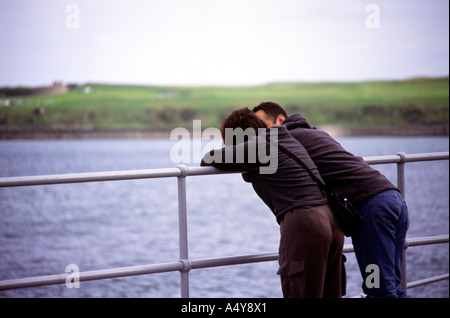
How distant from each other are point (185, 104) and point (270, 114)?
96.2m

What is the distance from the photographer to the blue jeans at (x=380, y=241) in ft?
8.90

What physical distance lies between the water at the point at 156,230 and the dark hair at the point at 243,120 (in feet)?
60.4

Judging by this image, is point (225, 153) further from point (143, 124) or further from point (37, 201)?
point (143, 124)

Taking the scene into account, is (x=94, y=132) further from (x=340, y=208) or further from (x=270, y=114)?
(x=340, y=208)

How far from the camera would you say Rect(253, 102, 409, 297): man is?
8.92ft

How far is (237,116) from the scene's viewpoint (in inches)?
111

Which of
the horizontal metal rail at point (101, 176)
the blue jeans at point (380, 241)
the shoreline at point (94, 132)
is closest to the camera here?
the horizontal metal rail at point (101, 176)

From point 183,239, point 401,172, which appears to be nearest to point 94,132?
point 401,172

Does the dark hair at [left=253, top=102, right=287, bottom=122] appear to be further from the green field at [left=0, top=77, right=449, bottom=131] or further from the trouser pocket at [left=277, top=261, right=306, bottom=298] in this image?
the green field at [left=0, top=77, right=449, bottom=131]

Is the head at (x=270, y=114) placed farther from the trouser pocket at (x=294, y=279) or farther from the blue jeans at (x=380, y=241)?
the trouser pocket at (x=294, y=279)

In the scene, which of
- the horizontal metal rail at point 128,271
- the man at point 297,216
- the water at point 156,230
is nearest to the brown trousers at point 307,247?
the man at point 297,216

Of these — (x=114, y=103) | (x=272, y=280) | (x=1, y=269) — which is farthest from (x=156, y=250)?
(x=114, y=103)

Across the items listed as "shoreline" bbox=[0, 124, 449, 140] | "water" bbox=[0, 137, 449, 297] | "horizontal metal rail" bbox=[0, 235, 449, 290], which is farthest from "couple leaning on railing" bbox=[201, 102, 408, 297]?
"shoreline" bbox=[0, 124, 449, 140]

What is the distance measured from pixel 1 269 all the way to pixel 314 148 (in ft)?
112
